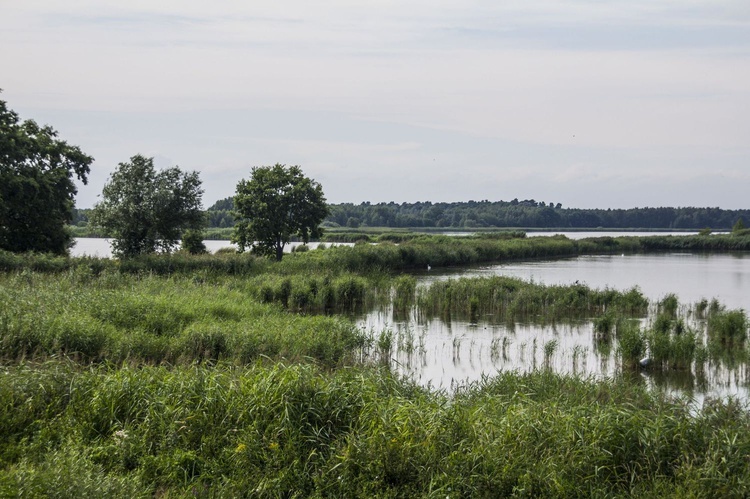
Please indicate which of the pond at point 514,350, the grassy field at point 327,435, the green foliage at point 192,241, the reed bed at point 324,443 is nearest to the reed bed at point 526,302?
the pond at point 514,350

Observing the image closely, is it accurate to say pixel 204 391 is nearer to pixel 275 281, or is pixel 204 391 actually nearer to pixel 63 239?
pixel 275 281

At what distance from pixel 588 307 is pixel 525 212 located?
12832 cm

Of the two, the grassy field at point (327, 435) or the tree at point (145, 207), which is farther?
the tree at point (145, 207)

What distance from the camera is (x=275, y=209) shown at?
129 feet

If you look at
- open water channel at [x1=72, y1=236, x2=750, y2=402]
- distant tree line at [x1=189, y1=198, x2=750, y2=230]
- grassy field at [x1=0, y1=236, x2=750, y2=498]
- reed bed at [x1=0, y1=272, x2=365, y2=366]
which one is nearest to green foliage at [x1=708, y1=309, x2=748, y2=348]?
open water channel at [x1=72, y1=236, x2=750, y2=402]

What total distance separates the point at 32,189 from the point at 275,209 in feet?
43.7

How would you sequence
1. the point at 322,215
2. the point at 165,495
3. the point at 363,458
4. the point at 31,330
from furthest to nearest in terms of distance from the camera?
the point at 322,215 < the point at 31,330 < the point at 363,458 < the point at 165,495

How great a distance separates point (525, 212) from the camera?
151 m

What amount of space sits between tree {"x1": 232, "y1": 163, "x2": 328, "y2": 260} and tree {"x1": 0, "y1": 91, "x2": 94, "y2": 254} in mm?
9189

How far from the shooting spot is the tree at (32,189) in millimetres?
28531

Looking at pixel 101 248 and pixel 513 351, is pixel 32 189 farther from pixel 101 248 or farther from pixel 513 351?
pixel 101 248

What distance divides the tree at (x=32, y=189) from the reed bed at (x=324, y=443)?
2131 centimetres

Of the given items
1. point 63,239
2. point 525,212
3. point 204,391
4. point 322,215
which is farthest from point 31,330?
point 525,212

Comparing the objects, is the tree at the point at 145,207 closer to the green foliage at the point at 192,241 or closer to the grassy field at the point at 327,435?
the green foliage at the point at 192,241
